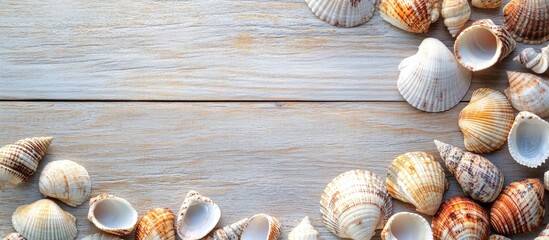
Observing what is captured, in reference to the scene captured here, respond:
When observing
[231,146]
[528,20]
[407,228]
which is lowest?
[407,228]

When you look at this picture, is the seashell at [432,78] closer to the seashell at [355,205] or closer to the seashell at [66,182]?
the seashell at [355,205]

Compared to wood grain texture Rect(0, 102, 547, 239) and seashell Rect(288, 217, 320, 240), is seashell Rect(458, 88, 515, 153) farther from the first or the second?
seashell Rect(288, 217, 320, 240)

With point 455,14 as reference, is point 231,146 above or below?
below

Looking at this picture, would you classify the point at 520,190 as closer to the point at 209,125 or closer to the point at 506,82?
the point at 506,82

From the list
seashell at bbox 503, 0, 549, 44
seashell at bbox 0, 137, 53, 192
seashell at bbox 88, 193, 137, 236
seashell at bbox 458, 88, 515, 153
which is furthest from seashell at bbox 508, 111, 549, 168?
seashell at bbox 0, 137, 53, 192

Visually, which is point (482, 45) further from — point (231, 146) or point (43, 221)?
point (43, 221)

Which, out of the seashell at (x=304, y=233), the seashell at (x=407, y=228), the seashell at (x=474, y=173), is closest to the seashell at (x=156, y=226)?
the seashell at (x=304, y=233)

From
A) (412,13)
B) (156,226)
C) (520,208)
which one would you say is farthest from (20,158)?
(520,208)
